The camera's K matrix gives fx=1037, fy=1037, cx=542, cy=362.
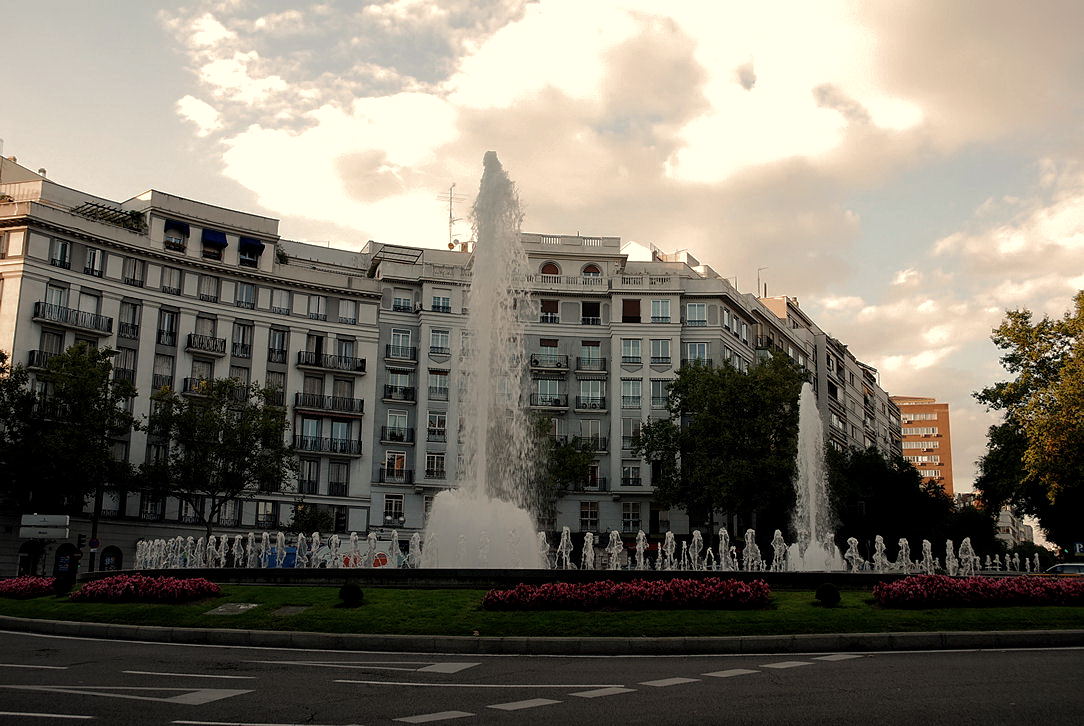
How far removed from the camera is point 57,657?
1502 cm

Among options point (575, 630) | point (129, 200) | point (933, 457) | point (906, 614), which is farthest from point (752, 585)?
point (933, 457)

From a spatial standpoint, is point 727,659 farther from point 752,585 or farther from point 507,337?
point 507,337

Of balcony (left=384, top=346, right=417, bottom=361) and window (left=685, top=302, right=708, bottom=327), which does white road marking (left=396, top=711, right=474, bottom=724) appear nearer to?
balcony (left=384, top=346, right=417, bottom=361)

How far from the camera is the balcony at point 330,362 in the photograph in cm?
6650

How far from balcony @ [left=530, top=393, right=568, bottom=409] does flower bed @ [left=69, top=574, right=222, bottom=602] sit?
49.4 metres

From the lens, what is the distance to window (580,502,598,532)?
227 ft

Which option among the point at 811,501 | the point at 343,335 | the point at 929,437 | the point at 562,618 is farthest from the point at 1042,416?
the point at 929,437

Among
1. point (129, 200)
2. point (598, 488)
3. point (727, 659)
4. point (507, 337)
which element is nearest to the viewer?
point (727, 659)

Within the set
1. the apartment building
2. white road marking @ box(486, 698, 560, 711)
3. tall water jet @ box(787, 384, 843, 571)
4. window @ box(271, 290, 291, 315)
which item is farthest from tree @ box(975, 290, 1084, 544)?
the apartment building

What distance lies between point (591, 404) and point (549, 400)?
9.52ft

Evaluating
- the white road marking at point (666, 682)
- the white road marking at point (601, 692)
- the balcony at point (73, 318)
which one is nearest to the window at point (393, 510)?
the balcony at point (73, 318)

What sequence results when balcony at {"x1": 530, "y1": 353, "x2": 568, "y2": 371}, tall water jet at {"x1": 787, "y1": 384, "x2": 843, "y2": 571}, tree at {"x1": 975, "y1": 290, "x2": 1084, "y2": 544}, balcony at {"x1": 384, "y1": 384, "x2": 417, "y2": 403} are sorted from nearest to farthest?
tree at {"x1": 975, "y1": 290, "x2": 1084, "y2": 544}, tall water jet at {"x1": 787, "y1": 384, "x2": 843, "y2": 571}, balcony at {"x1": 384, "y1": 384, "x2": 417, "y2": 403}, balcony at {"x1": 530, "y1": 353, "x2": 568, "y2": 371}

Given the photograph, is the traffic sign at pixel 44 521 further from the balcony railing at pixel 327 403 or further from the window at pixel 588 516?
the window at pixel 588 516

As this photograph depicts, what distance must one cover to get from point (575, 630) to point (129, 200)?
57.5 metres
